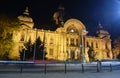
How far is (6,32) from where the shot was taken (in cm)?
4338

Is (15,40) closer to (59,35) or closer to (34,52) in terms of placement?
(34,52)

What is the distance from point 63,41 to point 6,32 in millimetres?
18541

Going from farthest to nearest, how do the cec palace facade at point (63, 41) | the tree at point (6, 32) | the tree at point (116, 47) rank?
the tree at point (116, 47) < the cec palace facade at point (63, 41) < the tree at point (6, 32)

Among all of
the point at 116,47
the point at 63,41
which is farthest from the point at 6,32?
the point at 116,47

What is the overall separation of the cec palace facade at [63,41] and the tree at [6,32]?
4287 mm

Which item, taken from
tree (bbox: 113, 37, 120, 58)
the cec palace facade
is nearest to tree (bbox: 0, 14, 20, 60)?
the cec palace facade

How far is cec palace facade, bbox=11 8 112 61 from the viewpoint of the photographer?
1978 inches

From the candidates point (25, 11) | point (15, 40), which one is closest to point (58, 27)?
point (25, 11)

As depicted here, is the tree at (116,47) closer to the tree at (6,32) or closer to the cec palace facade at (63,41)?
the cec palace facade at (63,41)

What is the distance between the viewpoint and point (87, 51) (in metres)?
59.6

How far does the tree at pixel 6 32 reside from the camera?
4016 cm

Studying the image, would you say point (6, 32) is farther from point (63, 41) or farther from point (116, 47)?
point (116, 47)

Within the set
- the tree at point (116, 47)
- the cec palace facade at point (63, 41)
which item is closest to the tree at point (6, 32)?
the cec palace facade at point (63, 41)

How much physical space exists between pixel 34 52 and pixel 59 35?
13.6m
